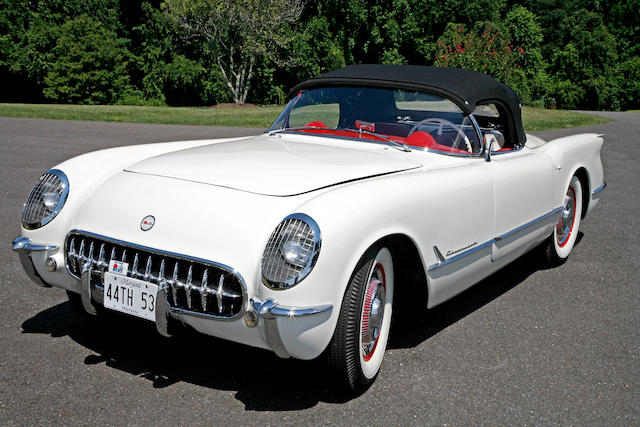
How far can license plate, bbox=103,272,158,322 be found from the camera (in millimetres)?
2709

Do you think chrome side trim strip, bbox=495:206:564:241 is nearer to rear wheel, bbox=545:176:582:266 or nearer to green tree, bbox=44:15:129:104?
rear wheel, bbox=545:176:582:266

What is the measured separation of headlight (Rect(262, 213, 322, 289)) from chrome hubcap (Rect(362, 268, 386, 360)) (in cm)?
50

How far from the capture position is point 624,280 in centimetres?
466

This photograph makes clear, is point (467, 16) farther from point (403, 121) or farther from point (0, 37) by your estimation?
point (403, 121)

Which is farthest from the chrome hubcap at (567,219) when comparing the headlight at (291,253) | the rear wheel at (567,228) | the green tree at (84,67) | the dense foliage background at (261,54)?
the green tree at (84,67)

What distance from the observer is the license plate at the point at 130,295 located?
2.71 meters

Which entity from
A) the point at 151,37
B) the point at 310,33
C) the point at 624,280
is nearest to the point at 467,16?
the point at 310,33

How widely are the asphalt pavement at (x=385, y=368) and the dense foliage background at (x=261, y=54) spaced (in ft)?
104

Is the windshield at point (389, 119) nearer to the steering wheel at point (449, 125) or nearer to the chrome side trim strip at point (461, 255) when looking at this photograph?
the steering wheel at point (449, 125)

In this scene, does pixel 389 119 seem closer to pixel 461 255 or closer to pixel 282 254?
pixel 461 255

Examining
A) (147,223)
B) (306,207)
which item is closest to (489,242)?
(306,207)

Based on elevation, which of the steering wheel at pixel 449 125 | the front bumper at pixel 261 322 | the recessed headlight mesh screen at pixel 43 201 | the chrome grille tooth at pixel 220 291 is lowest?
the front bumper at pixel 261 322

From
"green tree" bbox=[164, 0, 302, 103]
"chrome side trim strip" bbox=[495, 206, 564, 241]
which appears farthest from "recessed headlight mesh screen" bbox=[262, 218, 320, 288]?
"green tree" bbox=[164, 0, 302, 103]

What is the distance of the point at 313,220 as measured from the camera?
2574 mm
